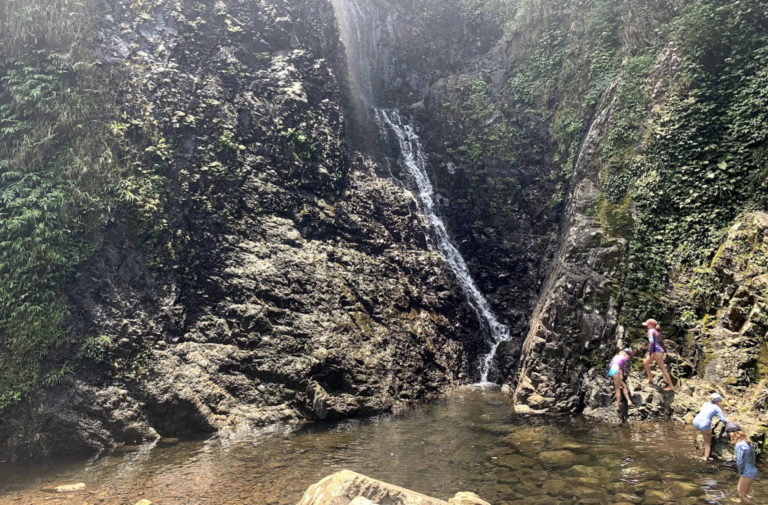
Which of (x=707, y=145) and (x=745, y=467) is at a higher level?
(x=707, y=145)

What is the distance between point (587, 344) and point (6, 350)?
16088 millimetres

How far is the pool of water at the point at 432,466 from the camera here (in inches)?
297

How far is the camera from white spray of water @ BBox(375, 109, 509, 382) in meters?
18.8

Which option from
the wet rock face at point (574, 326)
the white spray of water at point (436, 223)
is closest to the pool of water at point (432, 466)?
the wet rock face at point (574, 326)

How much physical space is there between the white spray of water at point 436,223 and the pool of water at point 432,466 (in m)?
6.36

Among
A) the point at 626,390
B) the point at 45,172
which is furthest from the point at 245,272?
the point at 626,390

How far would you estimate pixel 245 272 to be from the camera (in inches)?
595

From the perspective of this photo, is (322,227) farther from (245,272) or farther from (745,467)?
(745,467)

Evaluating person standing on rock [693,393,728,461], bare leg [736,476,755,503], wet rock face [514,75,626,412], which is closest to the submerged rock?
wet rock face [514,75,626,412]

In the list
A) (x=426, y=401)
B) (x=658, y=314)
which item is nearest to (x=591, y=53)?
(x=658, y=314)

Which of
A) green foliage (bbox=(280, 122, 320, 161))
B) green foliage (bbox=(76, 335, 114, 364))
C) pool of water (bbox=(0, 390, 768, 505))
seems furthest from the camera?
green foliage (bbox=(280, 122, 320, 161))

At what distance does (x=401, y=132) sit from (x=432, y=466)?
1849 cm

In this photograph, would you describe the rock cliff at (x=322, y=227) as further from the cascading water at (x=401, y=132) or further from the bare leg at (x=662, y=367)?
the cascading water at (x=401, y=132)

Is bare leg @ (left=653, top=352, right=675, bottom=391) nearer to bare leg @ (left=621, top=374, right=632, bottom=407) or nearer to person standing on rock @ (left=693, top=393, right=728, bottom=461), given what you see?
bare leg @ (left=621, top=374, right=632, bottom=407)
